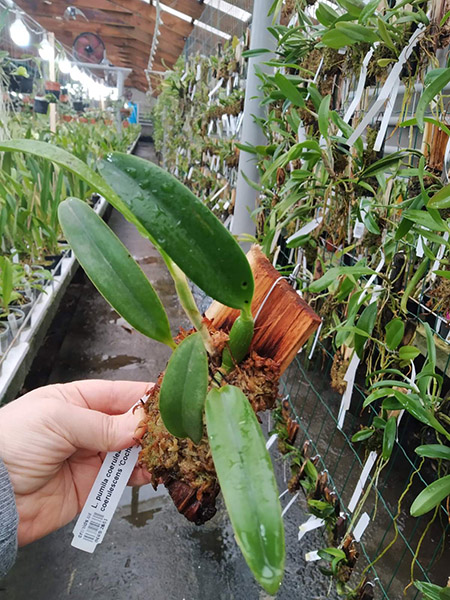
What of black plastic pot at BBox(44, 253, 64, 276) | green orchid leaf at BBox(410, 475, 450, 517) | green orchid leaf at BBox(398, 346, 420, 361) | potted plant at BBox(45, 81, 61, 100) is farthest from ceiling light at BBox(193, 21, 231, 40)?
green orchid leaf at BBox(410, 475, 450, 517)

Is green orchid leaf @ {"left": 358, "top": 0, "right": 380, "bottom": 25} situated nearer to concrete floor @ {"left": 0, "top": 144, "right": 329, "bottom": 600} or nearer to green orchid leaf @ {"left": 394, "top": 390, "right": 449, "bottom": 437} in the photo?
green orchid leaf @ {"left": 394, "top": 390, "right": 449, "bottom": 437}

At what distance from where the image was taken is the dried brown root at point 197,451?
19.0 inches

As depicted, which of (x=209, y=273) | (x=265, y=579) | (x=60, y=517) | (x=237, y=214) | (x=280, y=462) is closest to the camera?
(x=265, y=579)

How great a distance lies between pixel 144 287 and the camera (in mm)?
449

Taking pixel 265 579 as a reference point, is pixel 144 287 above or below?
above

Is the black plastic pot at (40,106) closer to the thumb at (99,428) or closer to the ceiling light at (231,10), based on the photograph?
the ceiling light at (231,10)

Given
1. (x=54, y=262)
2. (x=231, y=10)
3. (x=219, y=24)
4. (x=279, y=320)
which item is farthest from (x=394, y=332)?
(x=219, y=24)

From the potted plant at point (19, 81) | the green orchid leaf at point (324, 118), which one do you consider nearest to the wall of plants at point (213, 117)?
the green orchid leaf at point (324, 118)

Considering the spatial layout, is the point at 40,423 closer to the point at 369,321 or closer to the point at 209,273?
the point at 209,273

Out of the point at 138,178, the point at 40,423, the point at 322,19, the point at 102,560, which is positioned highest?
the point at 322,19

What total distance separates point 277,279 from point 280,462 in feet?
4.06

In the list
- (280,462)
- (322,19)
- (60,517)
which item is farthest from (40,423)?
(280,462)

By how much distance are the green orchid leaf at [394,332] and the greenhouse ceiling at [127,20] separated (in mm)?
3961

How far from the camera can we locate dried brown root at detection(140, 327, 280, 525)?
1.59 ft
